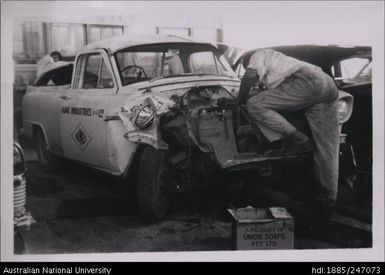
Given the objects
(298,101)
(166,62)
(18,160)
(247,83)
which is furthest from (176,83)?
(18,160)

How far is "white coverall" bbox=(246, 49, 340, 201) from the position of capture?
119 inches

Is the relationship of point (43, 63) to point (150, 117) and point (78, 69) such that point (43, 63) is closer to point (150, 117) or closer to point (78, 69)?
point (78, 69)

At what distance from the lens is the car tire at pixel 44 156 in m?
3.38

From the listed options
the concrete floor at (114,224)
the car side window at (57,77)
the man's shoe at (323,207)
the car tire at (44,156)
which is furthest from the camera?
the car side window at (57,77)

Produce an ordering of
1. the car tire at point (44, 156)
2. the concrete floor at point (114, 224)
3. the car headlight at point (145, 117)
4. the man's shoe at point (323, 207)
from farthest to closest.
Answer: the car tire at point (44, 156) → the man's shoe at point (323, 207) → the concrete floor at point (114, 224) → the car headlight at point (145, 117)

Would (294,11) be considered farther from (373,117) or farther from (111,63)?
(111,63)

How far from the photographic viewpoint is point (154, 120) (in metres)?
2.95

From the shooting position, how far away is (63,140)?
348cm

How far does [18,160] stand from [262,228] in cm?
168

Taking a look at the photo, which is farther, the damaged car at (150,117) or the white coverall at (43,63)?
the white coverall at (43,63)

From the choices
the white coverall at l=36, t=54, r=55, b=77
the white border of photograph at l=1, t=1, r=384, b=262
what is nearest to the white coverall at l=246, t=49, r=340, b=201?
the white border of photograph at l=1, t=1, r=384, b=262

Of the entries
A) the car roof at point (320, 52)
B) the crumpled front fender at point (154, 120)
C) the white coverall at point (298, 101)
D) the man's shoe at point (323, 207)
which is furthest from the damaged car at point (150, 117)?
the man's shoe at point (323, 207)

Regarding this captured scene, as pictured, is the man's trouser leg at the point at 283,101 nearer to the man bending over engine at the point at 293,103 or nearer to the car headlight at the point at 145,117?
the man bending over engine at the point at 293,103

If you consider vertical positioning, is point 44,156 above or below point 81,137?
below
